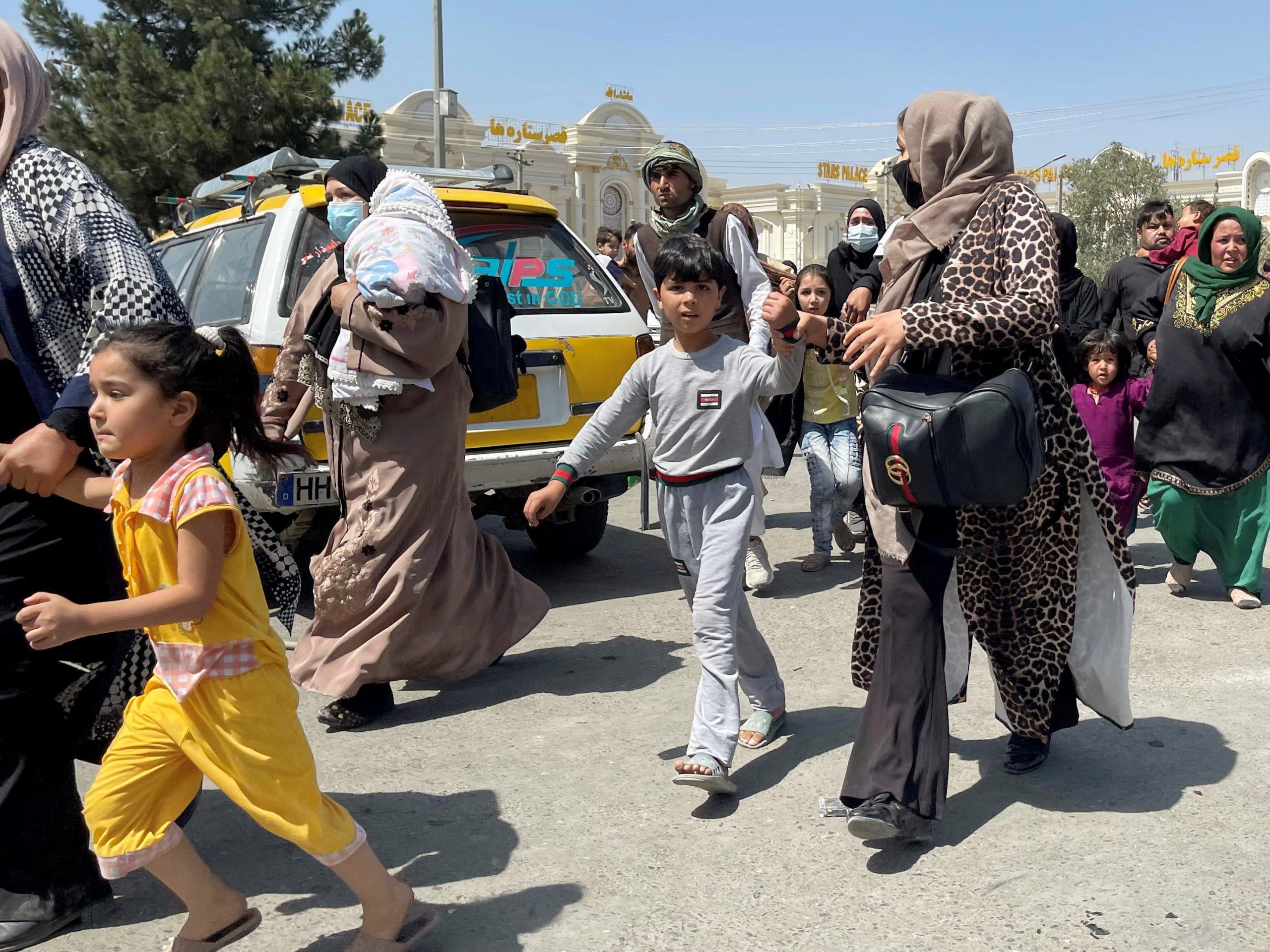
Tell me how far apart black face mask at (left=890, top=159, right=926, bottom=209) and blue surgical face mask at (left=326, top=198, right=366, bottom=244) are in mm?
2160

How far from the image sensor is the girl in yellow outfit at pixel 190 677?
8.82ft

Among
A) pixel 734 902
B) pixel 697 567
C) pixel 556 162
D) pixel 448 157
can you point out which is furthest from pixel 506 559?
pixel 556 162

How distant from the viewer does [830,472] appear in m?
7.16

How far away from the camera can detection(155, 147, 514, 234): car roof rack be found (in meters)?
6.75

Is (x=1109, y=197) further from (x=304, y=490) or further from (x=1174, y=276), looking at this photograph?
(x=304, y=490)

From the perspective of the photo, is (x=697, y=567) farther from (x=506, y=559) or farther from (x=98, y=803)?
(x=98, y=803)

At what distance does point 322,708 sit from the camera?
4852 mm

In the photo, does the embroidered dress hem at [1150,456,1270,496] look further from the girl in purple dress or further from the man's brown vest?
the man's brown vest

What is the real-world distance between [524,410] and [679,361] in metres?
2.30

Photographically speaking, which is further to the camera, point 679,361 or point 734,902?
point 679,361

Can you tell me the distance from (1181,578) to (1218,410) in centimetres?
84

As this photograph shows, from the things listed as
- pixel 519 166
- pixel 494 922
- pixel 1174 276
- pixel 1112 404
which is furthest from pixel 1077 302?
pixel 519 166

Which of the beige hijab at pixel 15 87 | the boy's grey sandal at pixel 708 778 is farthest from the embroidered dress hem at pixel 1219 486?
the beige hijab at pixel 15 87

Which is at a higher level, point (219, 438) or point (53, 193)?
point (53, 193)
